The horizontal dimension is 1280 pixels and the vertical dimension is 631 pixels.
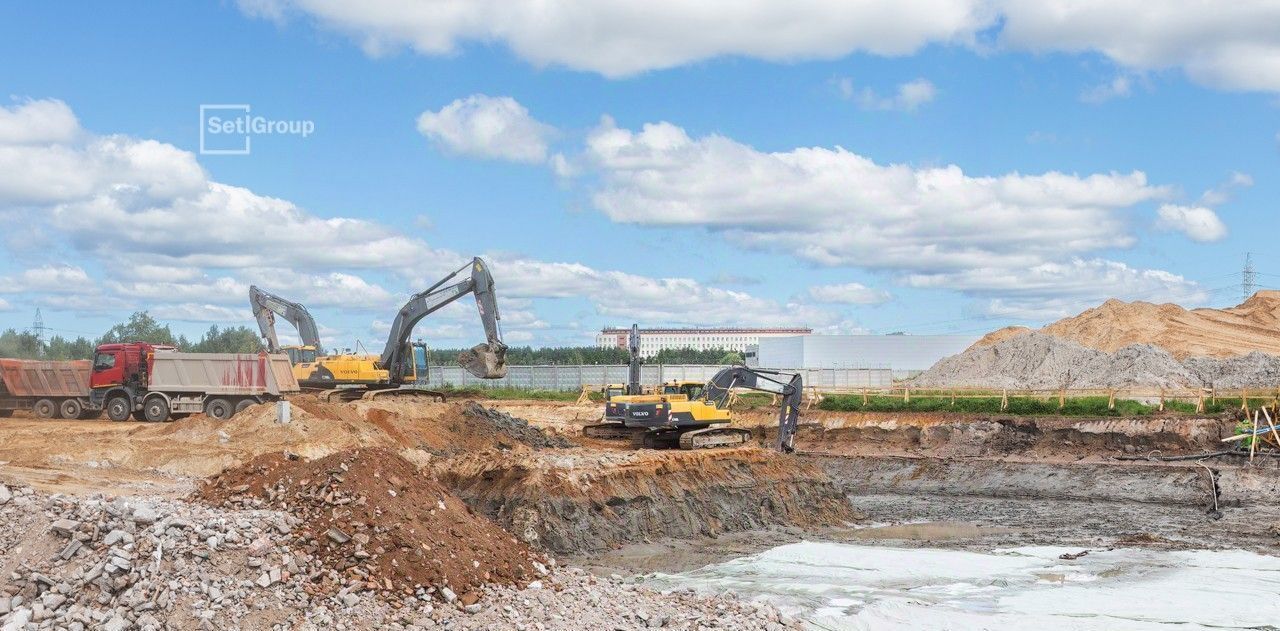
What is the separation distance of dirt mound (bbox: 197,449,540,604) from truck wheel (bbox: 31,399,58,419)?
818 inches

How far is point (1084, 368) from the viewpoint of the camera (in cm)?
5000

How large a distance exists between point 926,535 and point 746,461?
4.22m

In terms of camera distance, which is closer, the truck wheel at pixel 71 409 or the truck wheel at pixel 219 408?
the truck wheel at pixel 219 408

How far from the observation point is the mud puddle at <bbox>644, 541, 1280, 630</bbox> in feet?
43.7

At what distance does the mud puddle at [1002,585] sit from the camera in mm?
13305

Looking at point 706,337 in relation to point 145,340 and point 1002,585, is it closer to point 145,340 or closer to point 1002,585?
point 145,340

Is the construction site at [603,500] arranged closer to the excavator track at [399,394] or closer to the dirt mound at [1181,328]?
the excavator track at [399,394]

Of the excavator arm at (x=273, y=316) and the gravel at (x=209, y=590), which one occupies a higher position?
the excavator arm at (x=273, y=316)

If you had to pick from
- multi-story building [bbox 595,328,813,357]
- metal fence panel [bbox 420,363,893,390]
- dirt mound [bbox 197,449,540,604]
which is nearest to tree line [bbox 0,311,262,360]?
metal fence panel [bbox 420,363,893,390]

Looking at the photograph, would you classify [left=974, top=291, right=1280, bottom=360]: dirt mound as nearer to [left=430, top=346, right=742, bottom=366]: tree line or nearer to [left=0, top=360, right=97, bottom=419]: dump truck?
[left=430, top=346, right=742, bottom=366]: tree line

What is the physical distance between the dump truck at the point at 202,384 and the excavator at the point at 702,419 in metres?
9.68

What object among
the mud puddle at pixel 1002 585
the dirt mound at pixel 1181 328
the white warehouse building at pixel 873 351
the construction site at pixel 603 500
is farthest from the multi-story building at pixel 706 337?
the mud puddle at pixel 1002 585

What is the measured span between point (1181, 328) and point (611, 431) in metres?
43.6

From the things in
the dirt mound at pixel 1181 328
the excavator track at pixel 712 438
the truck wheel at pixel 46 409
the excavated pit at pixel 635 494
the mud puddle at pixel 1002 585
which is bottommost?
the mud puddle at pixel 1002 585
